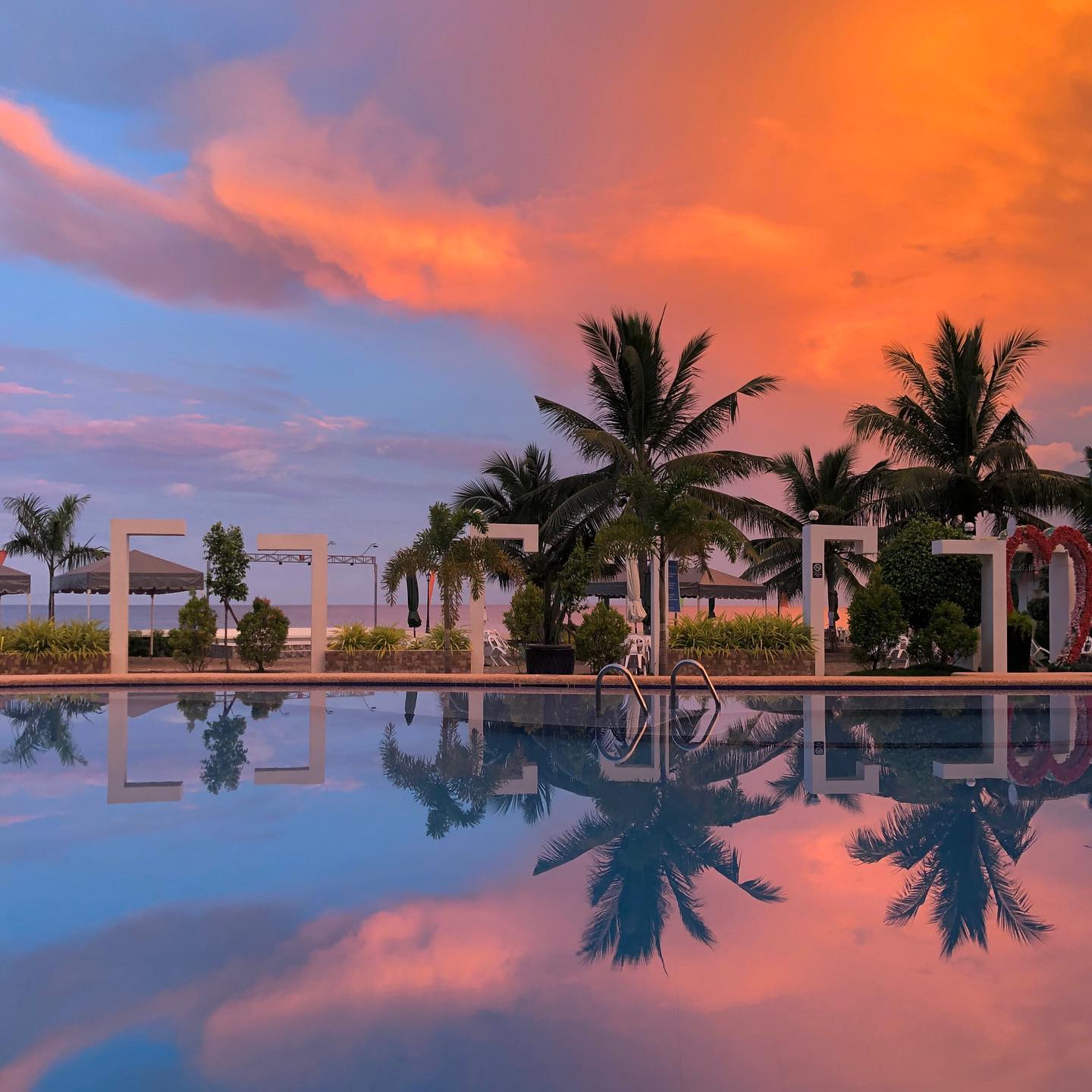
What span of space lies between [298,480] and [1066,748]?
152 ft

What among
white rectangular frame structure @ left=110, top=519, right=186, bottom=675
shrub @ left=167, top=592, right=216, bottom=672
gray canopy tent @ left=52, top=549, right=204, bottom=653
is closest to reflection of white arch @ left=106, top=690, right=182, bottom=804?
white rectangular frame structure @ left=110, top=519, right=186, bottom=675

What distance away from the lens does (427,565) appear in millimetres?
18000

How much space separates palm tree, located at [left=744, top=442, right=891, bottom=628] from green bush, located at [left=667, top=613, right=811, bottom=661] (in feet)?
26.6

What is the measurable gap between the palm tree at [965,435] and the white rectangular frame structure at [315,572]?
13902 mm

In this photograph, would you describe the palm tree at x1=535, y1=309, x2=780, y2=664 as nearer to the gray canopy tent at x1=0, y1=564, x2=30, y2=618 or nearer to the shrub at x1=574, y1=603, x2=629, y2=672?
the shrub at x1=574, y1=603, x2=629, y2=672

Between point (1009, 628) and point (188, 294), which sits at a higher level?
point (188, 294)

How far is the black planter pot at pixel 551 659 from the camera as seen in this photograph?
1753cm

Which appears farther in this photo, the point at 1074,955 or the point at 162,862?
the point at 162,862

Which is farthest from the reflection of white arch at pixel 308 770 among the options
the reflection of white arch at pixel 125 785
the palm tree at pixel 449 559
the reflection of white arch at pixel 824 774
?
the palm tree at pixel 449 559

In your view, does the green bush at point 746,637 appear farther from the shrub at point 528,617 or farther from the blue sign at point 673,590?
the shrub at point 528,617

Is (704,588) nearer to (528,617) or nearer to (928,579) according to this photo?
(928,579)

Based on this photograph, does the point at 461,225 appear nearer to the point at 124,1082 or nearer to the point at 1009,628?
the point at 1009,628

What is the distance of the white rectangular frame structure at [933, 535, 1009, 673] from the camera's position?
18641 mm

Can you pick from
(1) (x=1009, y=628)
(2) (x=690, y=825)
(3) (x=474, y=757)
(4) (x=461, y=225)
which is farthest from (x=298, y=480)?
(2) (x=690, y=825)
